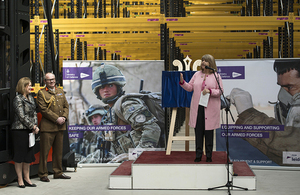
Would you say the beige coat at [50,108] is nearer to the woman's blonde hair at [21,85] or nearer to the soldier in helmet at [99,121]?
the woman's blonde hair at [21,85]

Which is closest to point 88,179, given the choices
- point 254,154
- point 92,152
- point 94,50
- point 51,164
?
point 51,164

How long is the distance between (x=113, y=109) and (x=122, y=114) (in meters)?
0.19

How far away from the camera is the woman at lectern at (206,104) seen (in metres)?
5.03

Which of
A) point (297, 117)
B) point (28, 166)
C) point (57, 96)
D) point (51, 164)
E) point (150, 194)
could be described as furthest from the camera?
point (297, 117)

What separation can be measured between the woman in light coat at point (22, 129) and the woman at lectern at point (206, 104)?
7.13 ft

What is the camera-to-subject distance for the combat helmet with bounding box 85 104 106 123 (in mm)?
7016

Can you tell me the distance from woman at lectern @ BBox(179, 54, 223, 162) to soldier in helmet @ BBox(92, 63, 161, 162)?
1932 mm

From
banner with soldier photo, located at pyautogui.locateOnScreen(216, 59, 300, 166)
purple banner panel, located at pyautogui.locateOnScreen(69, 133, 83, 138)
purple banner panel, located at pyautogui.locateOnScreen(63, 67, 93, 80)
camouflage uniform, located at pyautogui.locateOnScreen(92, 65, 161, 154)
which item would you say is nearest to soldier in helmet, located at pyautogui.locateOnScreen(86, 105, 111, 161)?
camouflage uniform, located at pyautogui.locateOnScreen(92, 65, 161, 154)

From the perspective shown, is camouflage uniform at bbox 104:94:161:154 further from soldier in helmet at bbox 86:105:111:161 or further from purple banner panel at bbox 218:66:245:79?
purple banner panel at bbox 218:66:245:79

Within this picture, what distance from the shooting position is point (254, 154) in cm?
675

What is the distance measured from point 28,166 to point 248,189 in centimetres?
306

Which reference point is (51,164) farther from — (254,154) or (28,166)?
(254,154)

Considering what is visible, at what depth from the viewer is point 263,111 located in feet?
22.2

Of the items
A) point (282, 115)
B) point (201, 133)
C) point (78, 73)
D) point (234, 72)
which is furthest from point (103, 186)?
point (282, 115)
